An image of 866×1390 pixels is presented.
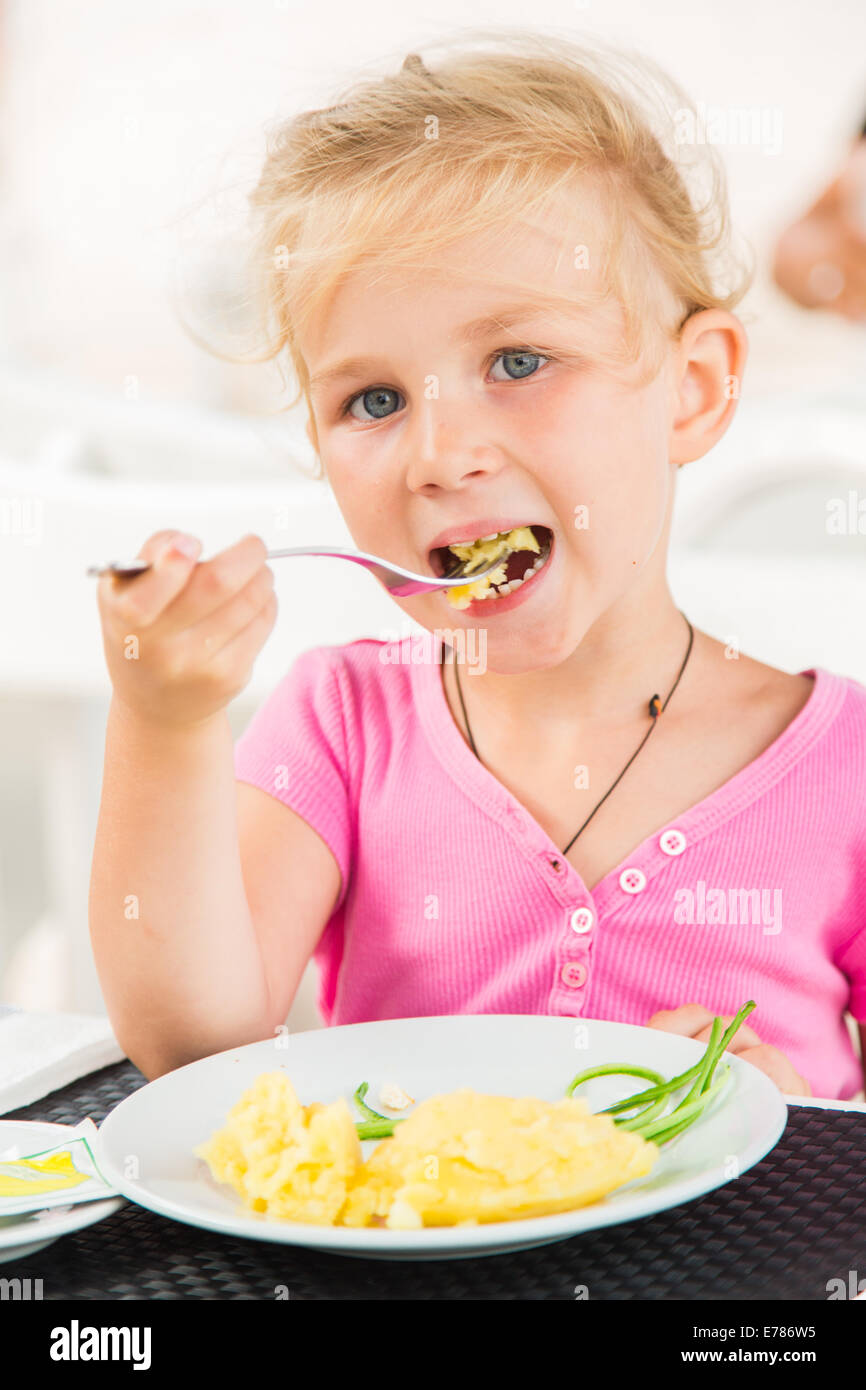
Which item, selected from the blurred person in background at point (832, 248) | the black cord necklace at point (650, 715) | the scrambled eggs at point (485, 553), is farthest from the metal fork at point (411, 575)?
the blurred person in background at point (832, 248)

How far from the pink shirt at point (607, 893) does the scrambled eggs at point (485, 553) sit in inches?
7.8

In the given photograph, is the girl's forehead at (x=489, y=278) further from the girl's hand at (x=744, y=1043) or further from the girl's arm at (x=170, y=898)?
the girl's hand at (x=744, y=1043)

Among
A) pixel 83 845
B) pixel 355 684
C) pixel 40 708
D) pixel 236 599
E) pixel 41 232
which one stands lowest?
pixel 83 845

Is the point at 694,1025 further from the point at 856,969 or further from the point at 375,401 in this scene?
the point at 375,401

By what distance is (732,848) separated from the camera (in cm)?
103

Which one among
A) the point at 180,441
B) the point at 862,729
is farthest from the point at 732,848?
the point at 180,441

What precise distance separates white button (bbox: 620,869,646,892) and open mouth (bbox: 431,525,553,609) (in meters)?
0.23

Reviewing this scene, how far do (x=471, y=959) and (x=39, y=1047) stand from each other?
35cm

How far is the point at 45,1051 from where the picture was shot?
834 mm

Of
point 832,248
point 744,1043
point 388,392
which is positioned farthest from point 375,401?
point 832,248

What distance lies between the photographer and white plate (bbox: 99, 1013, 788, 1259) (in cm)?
55

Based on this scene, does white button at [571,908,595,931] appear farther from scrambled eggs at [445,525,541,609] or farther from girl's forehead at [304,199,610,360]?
girl's forehead at [304,199,610,360]

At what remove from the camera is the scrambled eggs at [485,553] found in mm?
943
